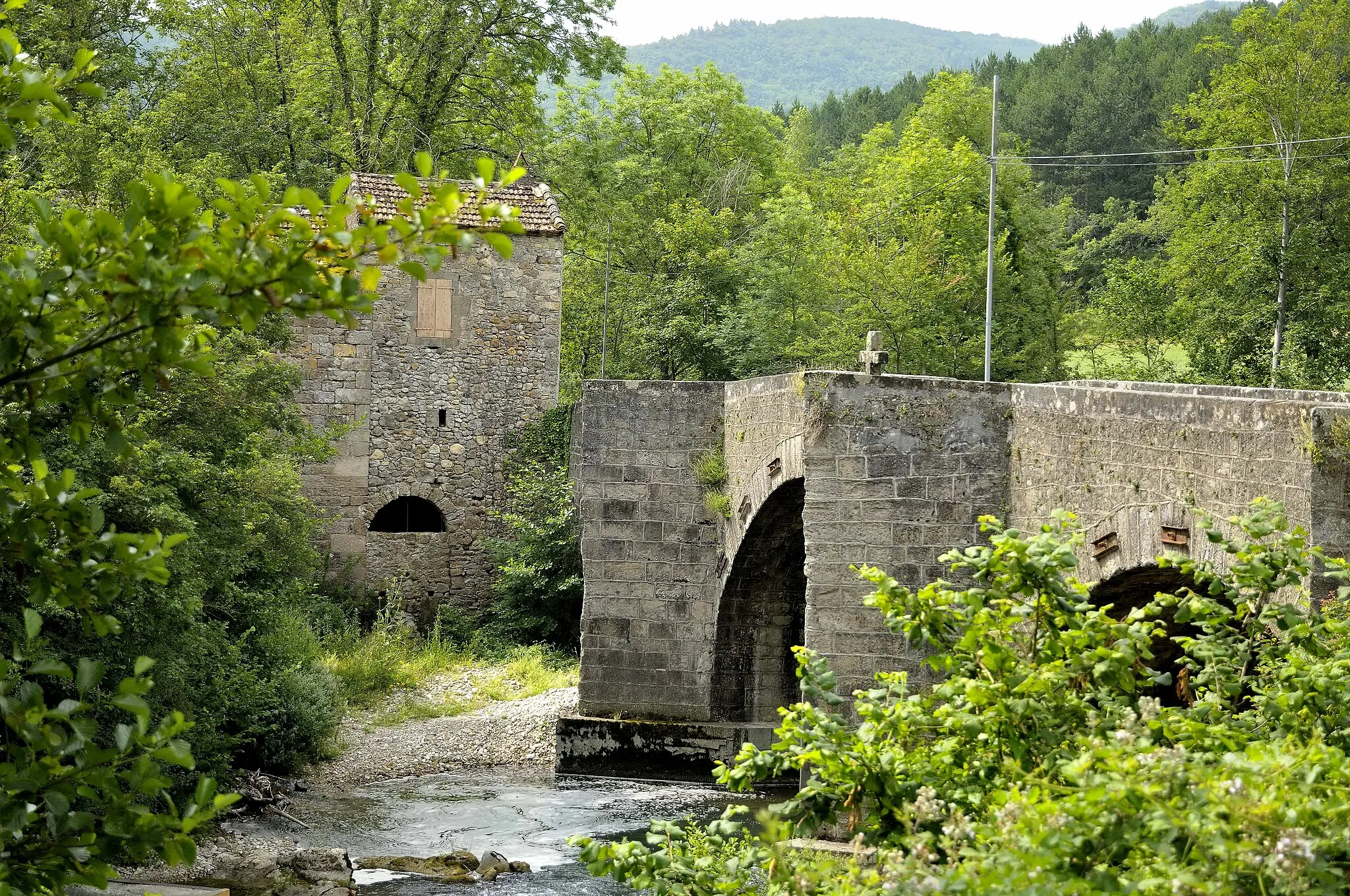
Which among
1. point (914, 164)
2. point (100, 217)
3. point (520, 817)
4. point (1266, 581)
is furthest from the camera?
point (914, 164)

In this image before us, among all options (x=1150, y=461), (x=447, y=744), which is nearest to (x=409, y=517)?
(x=447, y=744)

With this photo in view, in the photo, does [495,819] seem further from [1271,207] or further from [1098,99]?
[1098,99]

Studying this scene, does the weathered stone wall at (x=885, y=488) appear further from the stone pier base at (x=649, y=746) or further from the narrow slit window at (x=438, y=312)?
the narrow slit window at (x=438, y=312)

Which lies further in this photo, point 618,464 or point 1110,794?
point 618,464

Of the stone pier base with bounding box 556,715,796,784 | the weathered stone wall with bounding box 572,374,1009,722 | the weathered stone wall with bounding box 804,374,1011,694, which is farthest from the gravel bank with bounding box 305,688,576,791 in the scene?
the weathered stone wall with bounding box 804,374,1011,694

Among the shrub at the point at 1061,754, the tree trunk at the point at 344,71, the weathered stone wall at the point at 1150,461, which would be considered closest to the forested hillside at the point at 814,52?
the tree trunk at the point at 344,71

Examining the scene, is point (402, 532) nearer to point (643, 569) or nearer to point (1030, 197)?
point (643, 569)

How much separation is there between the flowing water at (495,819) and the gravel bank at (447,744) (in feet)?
1.04

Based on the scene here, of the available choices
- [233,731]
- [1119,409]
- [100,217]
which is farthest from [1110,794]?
[233,731]

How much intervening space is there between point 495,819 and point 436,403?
904cm

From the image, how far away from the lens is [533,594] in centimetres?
1992

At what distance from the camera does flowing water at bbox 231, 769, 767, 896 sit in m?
11.4

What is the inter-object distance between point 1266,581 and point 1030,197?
28.1m

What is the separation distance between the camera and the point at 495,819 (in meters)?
13.3
